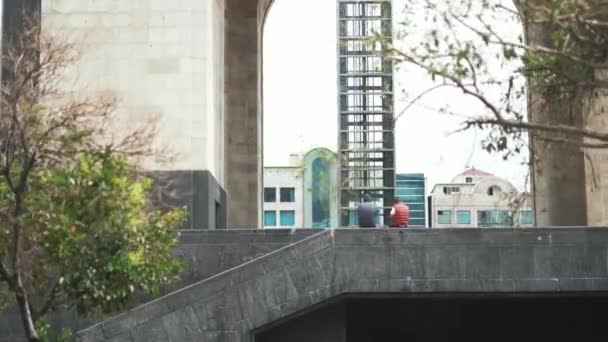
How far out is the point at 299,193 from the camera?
354 ft

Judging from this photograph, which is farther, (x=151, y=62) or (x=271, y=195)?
(x=271, y=195)

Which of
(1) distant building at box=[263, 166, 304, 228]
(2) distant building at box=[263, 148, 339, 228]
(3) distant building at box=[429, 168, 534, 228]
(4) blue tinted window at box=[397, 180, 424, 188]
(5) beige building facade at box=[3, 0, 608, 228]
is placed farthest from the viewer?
(4) blue tinted window at box=[397, 180, 424, 188]

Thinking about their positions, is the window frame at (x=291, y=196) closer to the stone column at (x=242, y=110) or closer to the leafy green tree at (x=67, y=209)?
the stone column at (x=242, y=110)

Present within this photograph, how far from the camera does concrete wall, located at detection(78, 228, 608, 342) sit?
1931cm

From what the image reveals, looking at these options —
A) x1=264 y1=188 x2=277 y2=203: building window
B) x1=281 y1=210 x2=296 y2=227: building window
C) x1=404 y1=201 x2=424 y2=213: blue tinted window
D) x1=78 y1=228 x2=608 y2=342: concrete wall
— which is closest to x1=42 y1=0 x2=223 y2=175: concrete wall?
x1=78 y1=228 x2=608 y2=342: concrete wall

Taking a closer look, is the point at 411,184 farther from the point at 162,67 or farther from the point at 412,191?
the point at 162,67

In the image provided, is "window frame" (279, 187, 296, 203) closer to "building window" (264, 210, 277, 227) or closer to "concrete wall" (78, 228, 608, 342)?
"building window" (264, 210, 277, 227)

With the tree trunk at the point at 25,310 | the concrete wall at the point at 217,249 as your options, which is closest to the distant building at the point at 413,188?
the concrete wall at the point at 217,249

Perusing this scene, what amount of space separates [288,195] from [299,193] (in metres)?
1.26

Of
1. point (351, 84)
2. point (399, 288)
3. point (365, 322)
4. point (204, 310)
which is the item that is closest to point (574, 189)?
point (365, 322)

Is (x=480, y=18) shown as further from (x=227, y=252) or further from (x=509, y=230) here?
(x=227, y=252)

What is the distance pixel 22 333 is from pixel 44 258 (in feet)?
16.3

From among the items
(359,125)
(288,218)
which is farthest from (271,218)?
(359,125)

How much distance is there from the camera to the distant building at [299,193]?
103 m
